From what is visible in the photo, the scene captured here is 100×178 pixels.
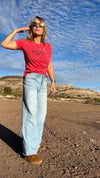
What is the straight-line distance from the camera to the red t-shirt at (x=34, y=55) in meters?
3.10

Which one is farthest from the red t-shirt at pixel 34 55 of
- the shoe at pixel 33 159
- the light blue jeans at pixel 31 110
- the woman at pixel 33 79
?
the shoe at pixel 33 159

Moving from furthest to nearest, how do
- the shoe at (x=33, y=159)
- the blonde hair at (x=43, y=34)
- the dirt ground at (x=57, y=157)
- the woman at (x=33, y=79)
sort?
1. the blonde hair at (x=43, y=34)
2. the woman at (x=33, y=79)
3. the shoe at (x=33, y=159)
4. the dirt ground at (x=57, y=157)

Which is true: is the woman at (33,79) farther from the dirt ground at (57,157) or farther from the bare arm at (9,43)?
→ the dirt ground at (57,157)

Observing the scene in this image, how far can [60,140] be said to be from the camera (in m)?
4.23

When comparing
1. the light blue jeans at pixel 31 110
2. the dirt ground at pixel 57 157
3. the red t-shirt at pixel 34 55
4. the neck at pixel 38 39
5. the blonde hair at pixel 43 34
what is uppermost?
the blonde hair at pixel 43 34

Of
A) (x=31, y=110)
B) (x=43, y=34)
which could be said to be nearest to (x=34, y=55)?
(x=43, y=34)

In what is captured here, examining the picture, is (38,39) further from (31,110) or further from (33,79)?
(31,110)

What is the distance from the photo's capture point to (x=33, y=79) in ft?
10.3

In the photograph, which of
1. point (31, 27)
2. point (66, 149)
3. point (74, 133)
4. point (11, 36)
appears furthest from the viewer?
point (74, 133)

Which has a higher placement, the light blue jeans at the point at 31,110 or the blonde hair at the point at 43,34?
the blonde hair at the point at 43,34

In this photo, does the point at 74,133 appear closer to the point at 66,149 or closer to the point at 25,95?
the point at 66,149

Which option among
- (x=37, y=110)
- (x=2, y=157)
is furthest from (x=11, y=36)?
(x=2, y=157)

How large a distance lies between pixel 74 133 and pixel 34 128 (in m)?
2.01

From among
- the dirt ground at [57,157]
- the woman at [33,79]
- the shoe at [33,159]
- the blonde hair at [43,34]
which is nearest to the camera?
the dirt ground at [57,157]
